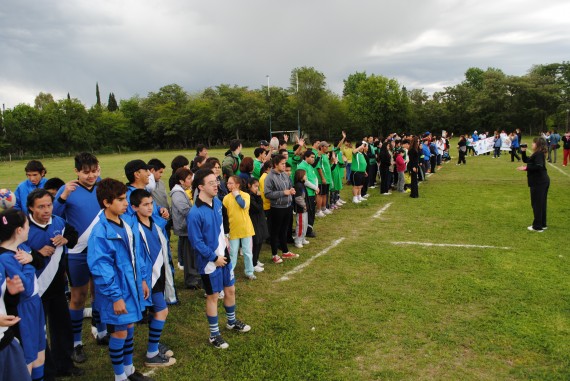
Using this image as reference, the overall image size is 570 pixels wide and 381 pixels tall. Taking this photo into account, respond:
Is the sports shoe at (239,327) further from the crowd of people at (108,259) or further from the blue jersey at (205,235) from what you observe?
the blue jersey at (205,235)

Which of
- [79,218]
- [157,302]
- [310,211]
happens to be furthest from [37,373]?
[310,211]

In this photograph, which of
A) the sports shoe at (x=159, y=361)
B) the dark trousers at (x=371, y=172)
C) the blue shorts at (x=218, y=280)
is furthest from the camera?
the dark trousers at (x=371, y=172)

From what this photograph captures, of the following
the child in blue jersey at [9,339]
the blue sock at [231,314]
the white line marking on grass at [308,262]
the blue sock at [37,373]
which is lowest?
the white line marking on grass at [308,262]

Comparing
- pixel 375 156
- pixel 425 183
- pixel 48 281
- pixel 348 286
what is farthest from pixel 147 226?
pixel 425 183

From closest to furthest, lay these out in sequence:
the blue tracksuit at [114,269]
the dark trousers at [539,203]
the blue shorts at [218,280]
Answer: the blue tracksuit at [114,269] < the blue shorts at [218,280] < the dark trousers at [539,203]

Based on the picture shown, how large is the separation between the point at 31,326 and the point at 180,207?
286 cm

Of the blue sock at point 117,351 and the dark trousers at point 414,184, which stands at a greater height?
the dark trousers at point 414,184

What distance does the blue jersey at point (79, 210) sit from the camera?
14.4ft

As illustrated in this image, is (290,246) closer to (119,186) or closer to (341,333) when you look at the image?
(341,333)

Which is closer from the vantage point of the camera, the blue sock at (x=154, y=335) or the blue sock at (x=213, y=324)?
the blue sock at (x=154, y=335)

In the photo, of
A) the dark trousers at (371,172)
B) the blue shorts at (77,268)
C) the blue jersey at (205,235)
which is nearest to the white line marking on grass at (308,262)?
the blue jersey at (205,235)

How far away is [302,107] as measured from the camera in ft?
249

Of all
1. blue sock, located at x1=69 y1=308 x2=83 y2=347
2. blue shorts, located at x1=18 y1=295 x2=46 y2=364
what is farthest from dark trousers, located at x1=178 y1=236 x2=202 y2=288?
blue shorts, located at x1=18 y1=295 x2=46 y2=364

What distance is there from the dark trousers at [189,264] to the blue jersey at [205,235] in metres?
1.37
